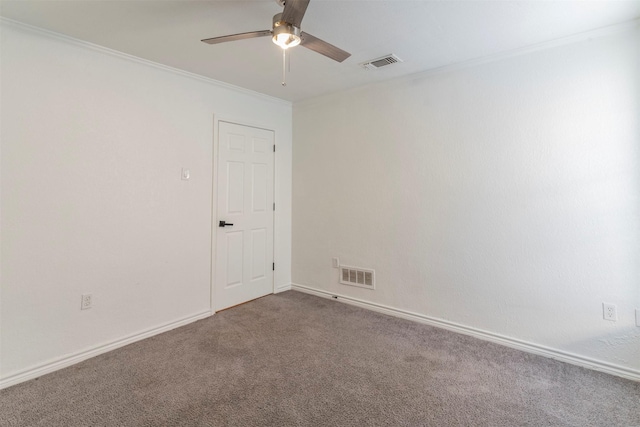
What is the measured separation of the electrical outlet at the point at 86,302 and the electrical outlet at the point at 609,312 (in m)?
3.92

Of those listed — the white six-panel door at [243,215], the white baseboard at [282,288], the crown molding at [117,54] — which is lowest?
the white baseboard at [282,288]

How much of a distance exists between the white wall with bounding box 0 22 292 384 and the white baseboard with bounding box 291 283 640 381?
5.85ft

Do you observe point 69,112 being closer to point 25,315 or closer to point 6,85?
point 6,85

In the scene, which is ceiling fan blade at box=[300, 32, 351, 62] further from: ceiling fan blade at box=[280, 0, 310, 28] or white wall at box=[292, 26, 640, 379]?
white wall at box=[292, 26, 640, 379]

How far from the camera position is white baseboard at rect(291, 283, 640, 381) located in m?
2.12

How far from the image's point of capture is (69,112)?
228 cm

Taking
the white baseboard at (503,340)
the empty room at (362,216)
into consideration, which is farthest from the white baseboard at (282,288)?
the white baseboard at (503,340)

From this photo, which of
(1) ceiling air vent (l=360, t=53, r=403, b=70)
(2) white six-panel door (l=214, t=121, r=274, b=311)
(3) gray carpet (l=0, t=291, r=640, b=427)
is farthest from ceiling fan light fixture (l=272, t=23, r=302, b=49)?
(3) gray carpet (l=0, t=291, r=640, b=427)

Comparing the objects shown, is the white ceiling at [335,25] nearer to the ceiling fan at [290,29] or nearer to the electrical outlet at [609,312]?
the ceiling fan at [290,29]

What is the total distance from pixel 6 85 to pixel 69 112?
0.35 m

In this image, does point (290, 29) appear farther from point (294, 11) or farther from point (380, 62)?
point (380, 62)

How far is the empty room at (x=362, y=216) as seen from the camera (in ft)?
6.23

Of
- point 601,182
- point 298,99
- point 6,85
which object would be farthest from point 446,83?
point 6,85

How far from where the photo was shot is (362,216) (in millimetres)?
3414
